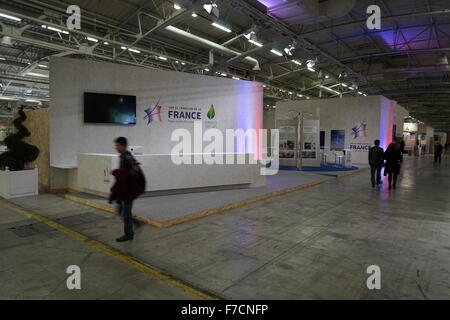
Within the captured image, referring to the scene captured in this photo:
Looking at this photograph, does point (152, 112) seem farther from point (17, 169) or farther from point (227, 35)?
point (227, 35)

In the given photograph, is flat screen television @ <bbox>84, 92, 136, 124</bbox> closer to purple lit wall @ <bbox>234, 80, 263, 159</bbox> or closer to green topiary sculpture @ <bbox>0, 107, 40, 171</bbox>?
green topiary sculpture @ <bbox>0, 107, 40, 171</bbox>

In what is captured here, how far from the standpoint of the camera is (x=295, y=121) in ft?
41.9

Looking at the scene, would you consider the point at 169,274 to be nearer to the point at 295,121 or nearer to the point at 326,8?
the point at 326,8

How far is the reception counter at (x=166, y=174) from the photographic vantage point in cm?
620

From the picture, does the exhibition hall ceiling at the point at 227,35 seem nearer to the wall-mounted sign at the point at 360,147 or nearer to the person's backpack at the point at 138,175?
the wall-mounted sign at the point at 360,147

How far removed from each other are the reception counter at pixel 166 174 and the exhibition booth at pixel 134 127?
2cm

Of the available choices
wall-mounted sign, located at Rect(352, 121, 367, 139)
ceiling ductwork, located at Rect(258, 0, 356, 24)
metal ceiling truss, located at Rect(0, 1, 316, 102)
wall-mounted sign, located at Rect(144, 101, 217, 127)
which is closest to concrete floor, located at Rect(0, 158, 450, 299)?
wall-mounted sign, located at Rect(144, 101, 217, 127)

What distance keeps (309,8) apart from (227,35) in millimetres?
4318

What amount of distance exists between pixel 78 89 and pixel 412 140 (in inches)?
1139

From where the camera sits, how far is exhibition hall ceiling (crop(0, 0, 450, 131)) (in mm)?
7781

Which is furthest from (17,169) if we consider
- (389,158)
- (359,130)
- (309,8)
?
(359,130)

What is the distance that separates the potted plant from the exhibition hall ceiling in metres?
3.39

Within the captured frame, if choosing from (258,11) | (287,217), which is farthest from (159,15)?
(287,217)
